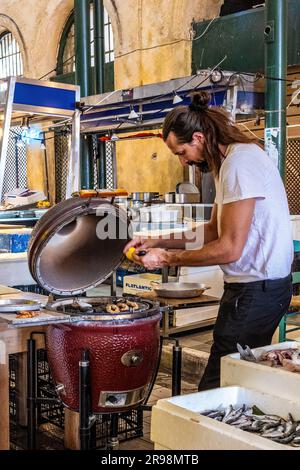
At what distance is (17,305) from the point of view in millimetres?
3654

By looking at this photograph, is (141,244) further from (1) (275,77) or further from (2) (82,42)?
(2) (82,42)

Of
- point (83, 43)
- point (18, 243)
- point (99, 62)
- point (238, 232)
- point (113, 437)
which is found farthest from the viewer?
point (99, 62)

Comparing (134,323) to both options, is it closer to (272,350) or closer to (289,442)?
(272,350)

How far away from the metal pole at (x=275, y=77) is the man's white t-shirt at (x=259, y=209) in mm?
3621

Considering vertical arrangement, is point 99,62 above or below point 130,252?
above

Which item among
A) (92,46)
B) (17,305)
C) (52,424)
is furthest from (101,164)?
(17,305)

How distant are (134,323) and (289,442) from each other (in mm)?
1331

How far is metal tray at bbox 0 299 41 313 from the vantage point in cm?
357

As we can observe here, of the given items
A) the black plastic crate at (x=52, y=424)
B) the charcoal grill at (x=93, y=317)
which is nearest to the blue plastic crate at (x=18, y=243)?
the black plastic crate at (x=52, y=424)

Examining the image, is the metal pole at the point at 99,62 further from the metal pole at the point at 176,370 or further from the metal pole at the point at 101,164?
the metal pole at the point at 176,370

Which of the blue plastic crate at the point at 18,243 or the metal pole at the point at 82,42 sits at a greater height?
the metal pole at the point at 82,42

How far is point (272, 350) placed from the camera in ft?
8.91

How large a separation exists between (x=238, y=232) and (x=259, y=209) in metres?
0.16

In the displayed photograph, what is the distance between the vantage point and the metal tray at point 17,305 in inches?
140
